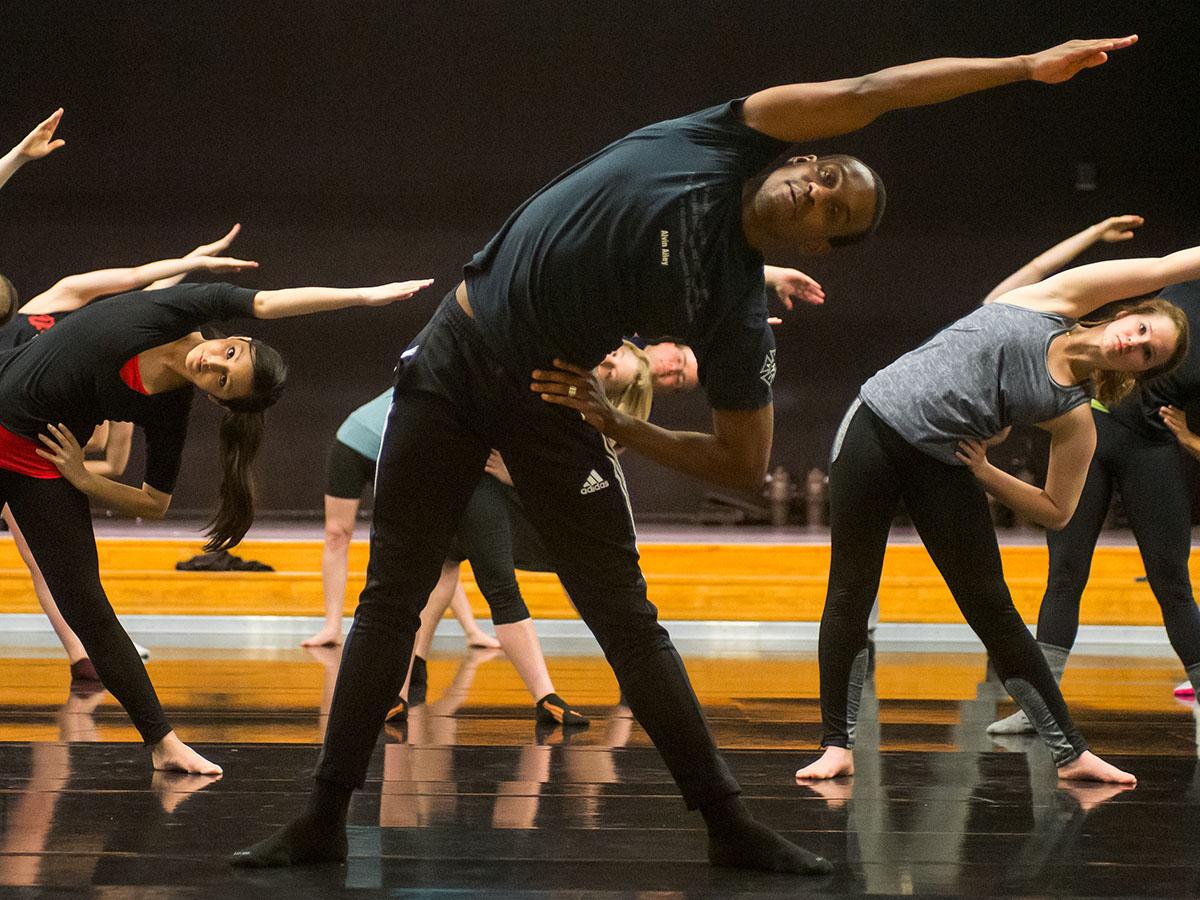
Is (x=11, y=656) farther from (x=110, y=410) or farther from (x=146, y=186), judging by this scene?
(x=146, y=186)

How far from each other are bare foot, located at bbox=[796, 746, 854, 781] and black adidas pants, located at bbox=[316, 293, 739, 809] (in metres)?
0.74

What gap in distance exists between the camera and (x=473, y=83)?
25.3 ft

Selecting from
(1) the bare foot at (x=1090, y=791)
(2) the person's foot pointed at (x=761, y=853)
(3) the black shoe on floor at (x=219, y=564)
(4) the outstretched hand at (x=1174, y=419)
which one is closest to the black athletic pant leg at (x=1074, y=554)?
(4) the outstretched hand at (x=1174, y=419)

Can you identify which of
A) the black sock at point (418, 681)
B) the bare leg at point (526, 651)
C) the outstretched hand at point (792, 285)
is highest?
the outstretched hand at point (792, 285)

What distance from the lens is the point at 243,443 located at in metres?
2.53

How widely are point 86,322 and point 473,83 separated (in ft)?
18.4

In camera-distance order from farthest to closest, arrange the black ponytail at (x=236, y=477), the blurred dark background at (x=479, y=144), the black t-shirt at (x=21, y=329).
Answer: the blurred dark background at (x=479, y=144)
the black t-shirt at (x=21, y=329)
the black ponytail at (x=236, y=477)

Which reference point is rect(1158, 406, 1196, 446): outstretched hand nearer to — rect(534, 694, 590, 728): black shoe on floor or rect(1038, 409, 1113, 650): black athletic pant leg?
rect(1038, 409, 1113, 650): black athletic pant leg

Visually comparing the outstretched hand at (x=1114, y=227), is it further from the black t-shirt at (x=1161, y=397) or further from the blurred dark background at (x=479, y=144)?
the blurred dark background at (x=479, y=144)

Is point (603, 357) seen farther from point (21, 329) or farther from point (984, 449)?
point (21, 329)

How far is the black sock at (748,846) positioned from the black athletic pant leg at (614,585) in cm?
2

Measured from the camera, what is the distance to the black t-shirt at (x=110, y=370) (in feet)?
7.84

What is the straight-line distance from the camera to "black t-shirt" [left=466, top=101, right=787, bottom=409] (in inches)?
61.7

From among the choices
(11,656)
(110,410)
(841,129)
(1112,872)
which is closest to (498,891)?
(1112,872)
